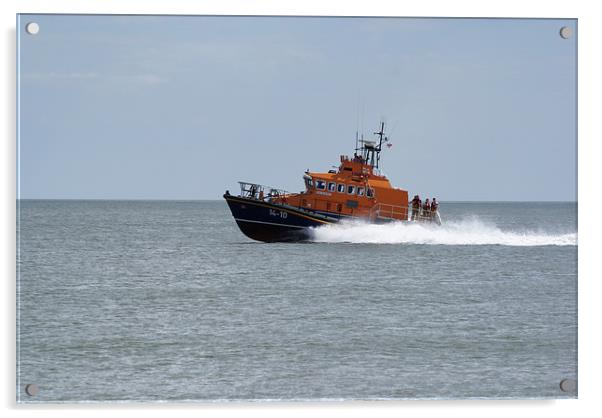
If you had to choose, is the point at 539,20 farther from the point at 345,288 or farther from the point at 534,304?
the point at 345,288

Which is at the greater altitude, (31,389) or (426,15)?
(426,15)

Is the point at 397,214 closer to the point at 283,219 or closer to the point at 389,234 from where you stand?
the point at 389,234

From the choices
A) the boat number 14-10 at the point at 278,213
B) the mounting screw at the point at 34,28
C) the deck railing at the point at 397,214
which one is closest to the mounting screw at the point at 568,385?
the mounting screw at the point at 34,28

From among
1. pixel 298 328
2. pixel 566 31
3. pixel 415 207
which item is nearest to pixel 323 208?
pixel 415 207

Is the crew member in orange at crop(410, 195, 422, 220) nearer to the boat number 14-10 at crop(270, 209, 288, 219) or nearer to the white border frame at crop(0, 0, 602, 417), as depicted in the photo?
the boat number 14-10 at crop(270, 209, 288, 219)

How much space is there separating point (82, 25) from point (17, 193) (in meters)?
1.79

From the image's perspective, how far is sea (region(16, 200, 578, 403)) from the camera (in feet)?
33.3

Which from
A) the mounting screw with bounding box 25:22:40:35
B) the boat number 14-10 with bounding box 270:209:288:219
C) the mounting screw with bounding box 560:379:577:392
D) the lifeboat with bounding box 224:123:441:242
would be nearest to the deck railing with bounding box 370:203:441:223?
the lifeboat with bounding box 224:123:441:242

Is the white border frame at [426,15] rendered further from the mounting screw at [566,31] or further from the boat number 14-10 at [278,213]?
the boat number 14-10 at [278,213]

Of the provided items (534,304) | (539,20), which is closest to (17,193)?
(539,20)

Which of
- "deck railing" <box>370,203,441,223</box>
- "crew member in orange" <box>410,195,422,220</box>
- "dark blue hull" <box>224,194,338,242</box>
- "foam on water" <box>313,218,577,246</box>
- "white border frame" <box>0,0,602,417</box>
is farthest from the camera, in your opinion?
"foam on water" <box>313,218,577,246</box>

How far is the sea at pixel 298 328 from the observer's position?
400 inches

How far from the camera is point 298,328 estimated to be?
42.5 ft
